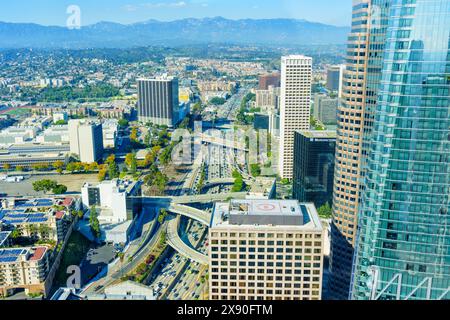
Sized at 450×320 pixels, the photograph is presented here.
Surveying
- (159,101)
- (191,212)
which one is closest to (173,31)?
(191,212)

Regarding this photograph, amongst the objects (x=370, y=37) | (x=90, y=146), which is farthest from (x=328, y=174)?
(x=90, y=146)

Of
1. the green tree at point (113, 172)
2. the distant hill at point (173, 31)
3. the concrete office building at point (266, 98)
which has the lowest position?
the green tree at point (113, 172)

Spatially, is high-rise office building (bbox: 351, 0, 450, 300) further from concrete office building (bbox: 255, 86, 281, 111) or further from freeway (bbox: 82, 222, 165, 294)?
concrete office building (bbox: 255, 86, 281, 111)

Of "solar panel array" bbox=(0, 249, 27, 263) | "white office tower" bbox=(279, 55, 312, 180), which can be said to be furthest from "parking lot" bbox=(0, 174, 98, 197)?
"white office tower" bbox=(279, 55, 312, 180)

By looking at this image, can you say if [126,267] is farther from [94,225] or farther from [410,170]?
[410,170]

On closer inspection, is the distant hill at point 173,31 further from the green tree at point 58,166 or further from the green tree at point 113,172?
the green tree at point 58,166

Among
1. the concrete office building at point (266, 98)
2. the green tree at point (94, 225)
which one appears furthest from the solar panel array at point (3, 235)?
the concrete office building at point (266, 98)
